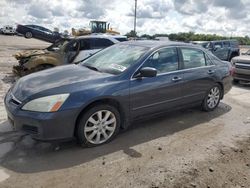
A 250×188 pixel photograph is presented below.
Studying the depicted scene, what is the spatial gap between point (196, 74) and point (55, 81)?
2862mm

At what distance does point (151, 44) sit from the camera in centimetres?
516

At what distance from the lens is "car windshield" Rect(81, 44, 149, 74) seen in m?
4.61

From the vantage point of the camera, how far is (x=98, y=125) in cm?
417

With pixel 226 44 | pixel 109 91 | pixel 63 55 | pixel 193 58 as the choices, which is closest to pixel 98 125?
pixel 109 91

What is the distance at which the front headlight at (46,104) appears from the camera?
370 centimetres

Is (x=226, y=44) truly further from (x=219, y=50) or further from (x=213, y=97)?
(x=213, y=97)

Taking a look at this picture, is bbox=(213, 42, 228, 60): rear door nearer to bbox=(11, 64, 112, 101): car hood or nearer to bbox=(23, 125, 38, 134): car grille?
bbox=(11, 64, 112, 101): car hood

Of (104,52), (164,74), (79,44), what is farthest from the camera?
(79,44)

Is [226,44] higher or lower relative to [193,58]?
lower

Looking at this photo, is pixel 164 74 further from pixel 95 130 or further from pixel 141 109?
pixel 95 130

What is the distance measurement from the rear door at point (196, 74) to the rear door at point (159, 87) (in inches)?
8.8

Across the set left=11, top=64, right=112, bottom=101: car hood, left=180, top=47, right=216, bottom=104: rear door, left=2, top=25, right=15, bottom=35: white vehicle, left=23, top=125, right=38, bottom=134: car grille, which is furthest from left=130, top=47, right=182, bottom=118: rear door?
left=2, top=25, right=15, bottom=35: white vehicle

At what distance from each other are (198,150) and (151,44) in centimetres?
211

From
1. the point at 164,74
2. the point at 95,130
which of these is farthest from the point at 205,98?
the point at 95,130
